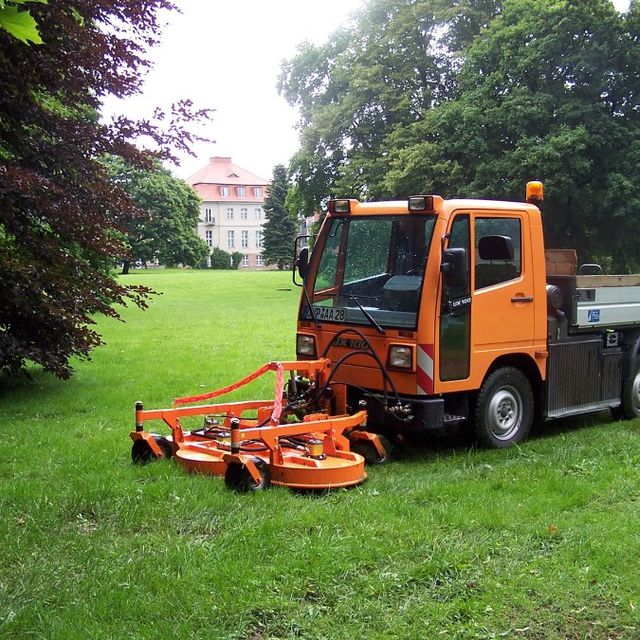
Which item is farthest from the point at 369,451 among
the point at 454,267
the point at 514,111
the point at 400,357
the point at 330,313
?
the point at 514,111

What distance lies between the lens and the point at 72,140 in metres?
9.73

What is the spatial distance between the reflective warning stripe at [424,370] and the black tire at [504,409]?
75cm

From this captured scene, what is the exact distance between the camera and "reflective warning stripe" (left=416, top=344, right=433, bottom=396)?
6930 mm

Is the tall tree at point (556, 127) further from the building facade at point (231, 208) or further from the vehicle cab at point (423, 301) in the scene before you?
the building facade at point (231, 208)

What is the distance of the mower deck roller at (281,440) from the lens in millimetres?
6039

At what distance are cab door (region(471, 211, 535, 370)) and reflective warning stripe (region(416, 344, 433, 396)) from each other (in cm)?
58

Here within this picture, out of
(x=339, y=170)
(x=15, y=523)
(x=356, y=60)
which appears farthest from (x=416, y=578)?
(x=356, y=60)

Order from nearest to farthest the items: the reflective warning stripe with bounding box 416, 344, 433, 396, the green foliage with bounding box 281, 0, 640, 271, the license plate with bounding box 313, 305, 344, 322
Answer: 1. the reflective warning stripe with bounding box 416, 344, 433, 396
2. the license plate with bounding box 313, 305, 344, 322
3. the green foliage with bounding box 281, 0, 640, 271

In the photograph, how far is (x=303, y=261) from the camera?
26.6ft

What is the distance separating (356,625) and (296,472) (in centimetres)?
219

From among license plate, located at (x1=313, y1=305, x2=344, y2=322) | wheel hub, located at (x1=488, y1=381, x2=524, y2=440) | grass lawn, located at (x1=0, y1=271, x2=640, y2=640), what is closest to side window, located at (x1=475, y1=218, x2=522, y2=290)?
wheel hub, located at (x1=488, y1=381, x2=524, y2=440)

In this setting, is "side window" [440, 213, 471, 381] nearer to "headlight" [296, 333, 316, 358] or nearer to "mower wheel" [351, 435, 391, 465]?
"mower wheel" [351, 435, 391, 465]

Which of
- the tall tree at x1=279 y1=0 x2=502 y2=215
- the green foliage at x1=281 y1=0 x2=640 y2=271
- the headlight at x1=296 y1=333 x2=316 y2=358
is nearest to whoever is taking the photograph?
the headlight at x1=296 y1=333 x2=316 y2=358

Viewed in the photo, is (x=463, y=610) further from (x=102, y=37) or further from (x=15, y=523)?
(x=102, y=37)
